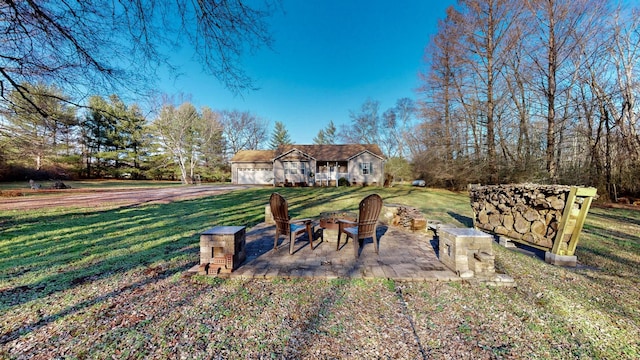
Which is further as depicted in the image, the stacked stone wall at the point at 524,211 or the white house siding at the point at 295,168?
the white house siding at the point at 295,168

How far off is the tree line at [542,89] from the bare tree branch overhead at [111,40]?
15200 mm

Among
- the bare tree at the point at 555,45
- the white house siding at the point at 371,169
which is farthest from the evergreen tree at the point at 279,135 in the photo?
the bare tree at the point at 555,45

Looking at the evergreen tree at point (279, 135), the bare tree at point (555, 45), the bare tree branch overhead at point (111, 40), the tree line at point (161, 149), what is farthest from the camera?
the evergreen tree at point (279, 135)

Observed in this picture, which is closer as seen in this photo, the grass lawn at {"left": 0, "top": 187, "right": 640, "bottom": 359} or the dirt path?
the grass lawn at {"left": 0, "top": 187, "right": 640, "bottom": 359}

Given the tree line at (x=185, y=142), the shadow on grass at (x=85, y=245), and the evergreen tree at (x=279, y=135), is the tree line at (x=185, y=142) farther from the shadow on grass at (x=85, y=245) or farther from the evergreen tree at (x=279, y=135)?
the shadow on grass at (x=85, y=245)

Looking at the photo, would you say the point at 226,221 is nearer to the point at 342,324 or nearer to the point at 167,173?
the point at 342,324

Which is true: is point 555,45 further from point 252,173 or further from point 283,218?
point 252,173

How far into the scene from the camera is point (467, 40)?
514 inches

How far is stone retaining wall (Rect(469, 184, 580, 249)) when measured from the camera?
3725 mm

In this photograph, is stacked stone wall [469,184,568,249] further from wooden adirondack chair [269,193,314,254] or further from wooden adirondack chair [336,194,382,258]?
wooden adirondack chair [269,193,314,254]

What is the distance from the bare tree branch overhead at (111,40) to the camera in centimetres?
279

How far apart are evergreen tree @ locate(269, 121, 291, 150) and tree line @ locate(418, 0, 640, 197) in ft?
87.5

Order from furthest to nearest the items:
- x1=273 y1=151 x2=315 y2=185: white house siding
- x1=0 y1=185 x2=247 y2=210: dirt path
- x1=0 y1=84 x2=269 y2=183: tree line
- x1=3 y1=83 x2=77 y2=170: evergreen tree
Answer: x1=273 y1=151 x2=315 y2=185: white house siding, x1=0 y1=84 x2=269 y2=183: tree line, x1=0 y1=185 x2=247 y2=210: dirt path, x1=3 y1=83 x2=77 y2=170: evergreen tree

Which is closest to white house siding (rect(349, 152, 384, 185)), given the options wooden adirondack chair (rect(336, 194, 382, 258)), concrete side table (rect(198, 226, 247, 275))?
wooden adirondack chair (rect(336, 194, 382, 258))
